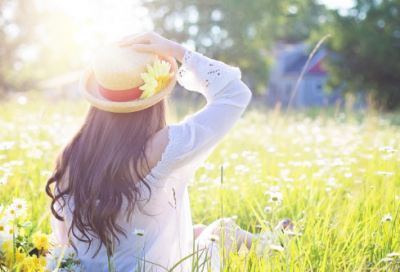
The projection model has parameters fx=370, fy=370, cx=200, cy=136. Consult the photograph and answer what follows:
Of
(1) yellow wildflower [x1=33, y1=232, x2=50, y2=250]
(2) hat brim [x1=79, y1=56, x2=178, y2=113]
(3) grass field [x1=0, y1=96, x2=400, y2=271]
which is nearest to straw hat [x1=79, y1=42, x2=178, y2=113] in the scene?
(2) hat brim [x1=79, y1=56, x2=178, y2=113]

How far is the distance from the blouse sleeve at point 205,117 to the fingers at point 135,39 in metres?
0.19

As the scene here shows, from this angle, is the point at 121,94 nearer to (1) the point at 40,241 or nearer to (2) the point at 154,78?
(2) the point at 154,78

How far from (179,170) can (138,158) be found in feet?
0.66

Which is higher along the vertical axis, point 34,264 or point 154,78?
point 154,78

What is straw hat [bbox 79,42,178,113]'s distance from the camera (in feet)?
5.09

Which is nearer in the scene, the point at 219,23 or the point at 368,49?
the point at 368,49

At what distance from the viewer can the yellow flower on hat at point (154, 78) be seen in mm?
1570

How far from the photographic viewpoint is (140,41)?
162 cm

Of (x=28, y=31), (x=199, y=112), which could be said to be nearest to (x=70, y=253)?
(x=199, y=112)

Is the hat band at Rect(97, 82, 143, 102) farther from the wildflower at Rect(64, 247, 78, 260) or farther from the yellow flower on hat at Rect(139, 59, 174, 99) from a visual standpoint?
the wildflower at Rect(64, 247, 78, 260)

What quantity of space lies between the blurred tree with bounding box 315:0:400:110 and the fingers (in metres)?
19.3

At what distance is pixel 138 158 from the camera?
1557mm

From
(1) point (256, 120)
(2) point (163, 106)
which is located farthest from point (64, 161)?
(1) point (256, 120)

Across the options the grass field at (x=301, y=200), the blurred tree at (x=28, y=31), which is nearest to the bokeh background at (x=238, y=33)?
the blurred tree at (x=28, y=31)
